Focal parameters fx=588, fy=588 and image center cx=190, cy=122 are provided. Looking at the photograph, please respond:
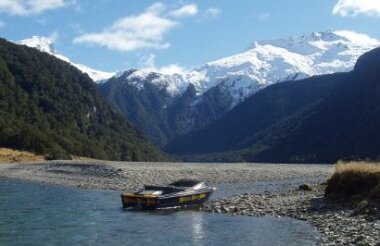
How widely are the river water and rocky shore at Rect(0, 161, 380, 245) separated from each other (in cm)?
169

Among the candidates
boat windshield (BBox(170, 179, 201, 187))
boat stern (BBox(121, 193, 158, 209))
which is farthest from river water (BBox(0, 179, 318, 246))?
boat windshield (BBox(170, 179, 201, 187))

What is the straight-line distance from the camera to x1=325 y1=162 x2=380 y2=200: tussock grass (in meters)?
41.6

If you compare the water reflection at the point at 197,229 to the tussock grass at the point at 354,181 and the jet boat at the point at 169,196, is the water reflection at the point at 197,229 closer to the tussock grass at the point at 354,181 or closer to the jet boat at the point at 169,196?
the jet boat at the point at 169,196

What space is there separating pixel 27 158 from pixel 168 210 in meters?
86.4

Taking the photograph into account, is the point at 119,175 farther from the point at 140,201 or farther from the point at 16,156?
the point at 16,156

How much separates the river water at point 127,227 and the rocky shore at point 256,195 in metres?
1.69

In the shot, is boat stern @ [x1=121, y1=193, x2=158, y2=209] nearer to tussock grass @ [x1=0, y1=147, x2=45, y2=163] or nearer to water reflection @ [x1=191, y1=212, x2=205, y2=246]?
water reflection @ [x1=191, y1=212, x2=205, y2=246]

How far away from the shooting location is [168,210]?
43.0 m

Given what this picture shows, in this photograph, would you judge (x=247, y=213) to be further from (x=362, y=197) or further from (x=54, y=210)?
(x=54, y=210)

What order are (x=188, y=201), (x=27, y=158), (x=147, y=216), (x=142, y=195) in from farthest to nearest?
(x=27, y=158)
(x=188, y=201)
(x=142, y=195)
(x=147, y=216)

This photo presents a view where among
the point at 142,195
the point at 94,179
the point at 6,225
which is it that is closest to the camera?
the point at 6,225

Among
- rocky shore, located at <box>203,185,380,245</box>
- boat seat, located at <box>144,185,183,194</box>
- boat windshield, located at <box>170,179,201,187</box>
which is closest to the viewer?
rocky shore, located at <box>203,185,380,245</box>

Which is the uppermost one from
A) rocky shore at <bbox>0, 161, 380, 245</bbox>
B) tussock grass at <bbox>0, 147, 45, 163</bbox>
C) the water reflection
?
tussock grass at <bbox>0, 147, 45, 163</bbox>

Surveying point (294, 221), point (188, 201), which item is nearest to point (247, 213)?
point (294, 221)
